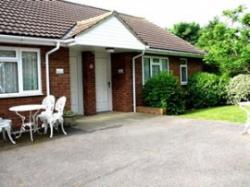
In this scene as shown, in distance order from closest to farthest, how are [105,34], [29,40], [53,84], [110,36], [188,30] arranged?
[29,40], [53,84], [105,34], [110,36], [188,30]

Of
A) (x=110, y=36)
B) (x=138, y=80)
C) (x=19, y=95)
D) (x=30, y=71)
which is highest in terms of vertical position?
(x=110, y=36)

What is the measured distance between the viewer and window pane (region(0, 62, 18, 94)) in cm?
898

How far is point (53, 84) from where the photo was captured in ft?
33.8

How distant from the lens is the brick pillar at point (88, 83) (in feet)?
39.8

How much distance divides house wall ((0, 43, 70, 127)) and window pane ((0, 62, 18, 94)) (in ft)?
1.15

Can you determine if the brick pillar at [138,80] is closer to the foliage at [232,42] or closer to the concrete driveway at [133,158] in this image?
the concrete driveway at [133,158]

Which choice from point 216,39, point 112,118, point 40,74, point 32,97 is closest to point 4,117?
point 32,97

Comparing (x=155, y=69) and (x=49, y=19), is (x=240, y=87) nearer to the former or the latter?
(x=155, y=69)

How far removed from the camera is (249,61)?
1584cm

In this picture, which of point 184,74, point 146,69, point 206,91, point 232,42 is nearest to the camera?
point 146,69

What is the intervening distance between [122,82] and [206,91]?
496 centimetres

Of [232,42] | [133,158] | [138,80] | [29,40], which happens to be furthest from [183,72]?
[133,158]

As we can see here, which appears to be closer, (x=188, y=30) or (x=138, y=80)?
(x=138, y=80)

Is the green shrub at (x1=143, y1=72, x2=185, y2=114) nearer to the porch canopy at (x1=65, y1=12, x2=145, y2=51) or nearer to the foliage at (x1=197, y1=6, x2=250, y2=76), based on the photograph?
the porch canopy at (x1=65, y1=12, x2=145, y2=51)
